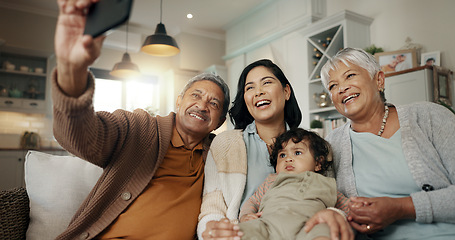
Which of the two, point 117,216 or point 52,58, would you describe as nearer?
point 117,216

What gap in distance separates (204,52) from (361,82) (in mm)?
6048

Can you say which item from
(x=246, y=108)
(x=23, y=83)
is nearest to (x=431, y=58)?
(x=246, y=108)

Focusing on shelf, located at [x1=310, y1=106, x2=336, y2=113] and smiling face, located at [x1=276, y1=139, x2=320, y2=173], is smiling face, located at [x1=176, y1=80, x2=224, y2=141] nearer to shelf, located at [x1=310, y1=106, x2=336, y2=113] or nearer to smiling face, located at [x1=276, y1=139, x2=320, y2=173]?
smiling face, located at [x1=276, y1=139, x2=320, y2=173]

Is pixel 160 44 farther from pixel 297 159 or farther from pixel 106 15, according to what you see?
pixel 106 15

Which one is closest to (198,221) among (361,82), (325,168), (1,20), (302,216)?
(302,216)

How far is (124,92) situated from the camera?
23.8ft

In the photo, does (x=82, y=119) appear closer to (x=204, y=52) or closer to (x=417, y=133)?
(x=417, y=133)

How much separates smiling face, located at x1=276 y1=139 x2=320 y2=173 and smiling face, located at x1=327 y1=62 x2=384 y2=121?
0.25 meters

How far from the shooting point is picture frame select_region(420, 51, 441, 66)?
3413 mm

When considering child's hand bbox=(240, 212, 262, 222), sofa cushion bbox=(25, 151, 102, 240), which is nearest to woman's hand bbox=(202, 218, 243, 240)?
child's hand bbox=(240, 212, 262, 222)

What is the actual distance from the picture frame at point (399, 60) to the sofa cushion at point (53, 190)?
3.10 m

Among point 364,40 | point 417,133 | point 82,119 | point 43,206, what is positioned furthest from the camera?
point 364,40

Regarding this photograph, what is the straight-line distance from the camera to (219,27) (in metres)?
7.00

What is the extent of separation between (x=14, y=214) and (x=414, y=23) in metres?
4.10
